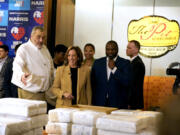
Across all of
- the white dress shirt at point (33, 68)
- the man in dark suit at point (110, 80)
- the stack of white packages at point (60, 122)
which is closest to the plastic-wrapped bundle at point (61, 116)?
the stack of white packages at point (60, 122)

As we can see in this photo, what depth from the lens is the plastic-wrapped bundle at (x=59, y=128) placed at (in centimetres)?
190

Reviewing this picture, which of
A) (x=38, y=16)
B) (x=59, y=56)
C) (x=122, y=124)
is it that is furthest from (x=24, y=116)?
(x=38, y=16)

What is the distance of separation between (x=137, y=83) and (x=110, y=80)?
3.50ft

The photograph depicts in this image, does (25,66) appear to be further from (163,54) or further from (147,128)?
(163,54)

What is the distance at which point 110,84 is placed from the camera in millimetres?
3355

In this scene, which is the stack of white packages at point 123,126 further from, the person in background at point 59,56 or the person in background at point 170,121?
the person in background at point 59,56

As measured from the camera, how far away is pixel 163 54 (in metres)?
6.17

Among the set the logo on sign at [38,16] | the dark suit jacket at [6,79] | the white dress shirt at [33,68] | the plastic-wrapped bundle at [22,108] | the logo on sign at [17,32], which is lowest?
the dark suit jacket at [6,79]

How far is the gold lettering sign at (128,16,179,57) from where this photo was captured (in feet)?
20.1

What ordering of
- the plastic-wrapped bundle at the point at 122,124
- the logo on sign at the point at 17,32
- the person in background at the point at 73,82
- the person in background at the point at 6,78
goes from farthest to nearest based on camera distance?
the logo on sign at the point at 17,32 → the person in background at the point at 6,78 → the person in background at the point at 73,82 → the plastic-wrapped bundle at the point at 122,124

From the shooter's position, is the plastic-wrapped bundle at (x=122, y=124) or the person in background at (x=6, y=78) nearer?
the plastic-wrapped bundle at (x=122, y=124)

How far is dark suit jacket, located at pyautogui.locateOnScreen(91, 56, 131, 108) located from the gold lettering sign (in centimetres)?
296

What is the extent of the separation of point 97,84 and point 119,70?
0.27m

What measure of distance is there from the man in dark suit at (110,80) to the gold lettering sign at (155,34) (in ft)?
9.71
